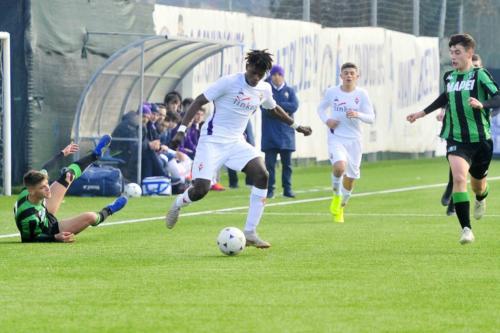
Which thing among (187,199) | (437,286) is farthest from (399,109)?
(437,286)

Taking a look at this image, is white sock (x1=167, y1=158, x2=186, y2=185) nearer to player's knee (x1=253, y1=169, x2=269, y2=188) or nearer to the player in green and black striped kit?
the player in green and black striped kit

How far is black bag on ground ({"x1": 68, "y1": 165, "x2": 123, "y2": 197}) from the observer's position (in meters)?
Result: 22.5

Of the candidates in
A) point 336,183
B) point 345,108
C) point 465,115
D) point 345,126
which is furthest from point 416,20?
point 465,115

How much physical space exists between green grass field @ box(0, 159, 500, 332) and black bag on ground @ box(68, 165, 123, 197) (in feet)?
12.6

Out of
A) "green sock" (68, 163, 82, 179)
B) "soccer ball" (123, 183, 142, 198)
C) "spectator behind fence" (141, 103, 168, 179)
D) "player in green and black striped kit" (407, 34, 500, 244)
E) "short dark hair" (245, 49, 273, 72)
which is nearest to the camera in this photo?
"short dark hair" (245, 49, 273, 72)

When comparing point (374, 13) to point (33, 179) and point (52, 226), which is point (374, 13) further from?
point (33, 179)

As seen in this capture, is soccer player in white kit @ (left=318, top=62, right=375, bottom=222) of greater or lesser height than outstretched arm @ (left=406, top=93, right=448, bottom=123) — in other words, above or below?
below

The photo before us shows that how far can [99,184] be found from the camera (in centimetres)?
2244

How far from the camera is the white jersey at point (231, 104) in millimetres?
13766

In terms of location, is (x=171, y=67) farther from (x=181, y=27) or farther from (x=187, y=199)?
(x=187, y=199)

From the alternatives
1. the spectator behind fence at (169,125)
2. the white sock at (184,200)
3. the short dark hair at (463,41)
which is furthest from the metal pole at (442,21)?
the white sock at (184,200)

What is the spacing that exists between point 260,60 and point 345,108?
516 cm

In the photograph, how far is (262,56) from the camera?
13383mm

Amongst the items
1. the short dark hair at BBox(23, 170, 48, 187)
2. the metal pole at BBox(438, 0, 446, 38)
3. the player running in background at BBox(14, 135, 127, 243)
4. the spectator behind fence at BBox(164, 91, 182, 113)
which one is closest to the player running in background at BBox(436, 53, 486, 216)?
the player running in background at BBox(14, 135, 127, 243)
